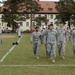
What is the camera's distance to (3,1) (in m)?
88.7

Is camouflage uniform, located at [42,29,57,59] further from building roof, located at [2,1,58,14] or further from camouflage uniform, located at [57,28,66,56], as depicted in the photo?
building roof, located at [2,1,58,14]

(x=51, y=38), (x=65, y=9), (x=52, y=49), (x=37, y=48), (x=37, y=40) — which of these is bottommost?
(x=37, y=48)

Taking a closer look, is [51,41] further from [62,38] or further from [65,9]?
[65,9]

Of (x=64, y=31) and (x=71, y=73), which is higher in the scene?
(x=64, y=31)

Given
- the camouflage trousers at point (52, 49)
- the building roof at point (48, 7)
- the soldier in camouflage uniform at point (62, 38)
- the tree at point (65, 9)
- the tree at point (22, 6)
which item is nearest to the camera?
the camouflage trousers at point (52, 49)

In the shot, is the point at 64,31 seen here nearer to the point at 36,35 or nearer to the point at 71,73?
the point at 36,35

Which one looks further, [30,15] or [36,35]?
[30,15]

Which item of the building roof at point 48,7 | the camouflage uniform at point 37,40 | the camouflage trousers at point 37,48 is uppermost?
the building roof at point 48,7

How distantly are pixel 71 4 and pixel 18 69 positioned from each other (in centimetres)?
8499

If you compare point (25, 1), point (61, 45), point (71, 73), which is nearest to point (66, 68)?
point (71, 73)

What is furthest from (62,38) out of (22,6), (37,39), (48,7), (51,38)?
(48,7)

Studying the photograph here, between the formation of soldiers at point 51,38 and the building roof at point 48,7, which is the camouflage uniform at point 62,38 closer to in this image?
the formation of soldiers at point 51,38

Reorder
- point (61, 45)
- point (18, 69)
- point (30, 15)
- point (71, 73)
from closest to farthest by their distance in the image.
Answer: point (71, 73) < point (18, 69) < point (61, 45) < point (30, 15)

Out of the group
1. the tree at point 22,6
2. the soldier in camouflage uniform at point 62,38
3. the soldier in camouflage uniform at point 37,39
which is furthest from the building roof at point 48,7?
the soldier in camouflage uniform at point 62,38
